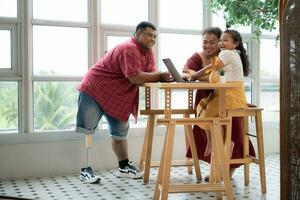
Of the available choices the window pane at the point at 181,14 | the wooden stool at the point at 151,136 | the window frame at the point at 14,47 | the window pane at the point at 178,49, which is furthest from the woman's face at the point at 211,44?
the window frame at the point at 14,47

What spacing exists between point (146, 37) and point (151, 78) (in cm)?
45

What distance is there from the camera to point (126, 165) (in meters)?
3.57

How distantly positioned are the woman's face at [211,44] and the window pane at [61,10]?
4.05 feet

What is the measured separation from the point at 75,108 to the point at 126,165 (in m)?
0.78

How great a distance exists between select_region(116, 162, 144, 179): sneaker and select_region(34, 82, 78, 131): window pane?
679 mm

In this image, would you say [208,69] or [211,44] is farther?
[211,44]

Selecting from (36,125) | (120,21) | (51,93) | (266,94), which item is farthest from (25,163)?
(266,94)

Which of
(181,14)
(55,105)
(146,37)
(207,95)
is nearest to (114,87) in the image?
(146,37)

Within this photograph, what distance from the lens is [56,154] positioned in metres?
3.63

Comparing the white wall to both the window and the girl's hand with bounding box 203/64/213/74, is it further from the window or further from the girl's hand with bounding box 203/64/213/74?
the girl's hand with bounding box 203/64/213/74

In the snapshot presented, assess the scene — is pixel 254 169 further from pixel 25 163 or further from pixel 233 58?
pixel 25 163

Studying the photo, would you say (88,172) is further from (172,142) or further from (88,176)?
(172,142)

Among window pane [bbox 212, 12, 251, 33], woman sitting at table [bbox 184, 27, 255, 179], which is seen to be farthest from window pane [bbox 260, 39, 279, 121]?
woman sitting at table [bbox 184, 27, 255, 179]

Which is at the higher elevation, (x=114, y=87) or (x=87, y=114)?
(x=114, y=87)
